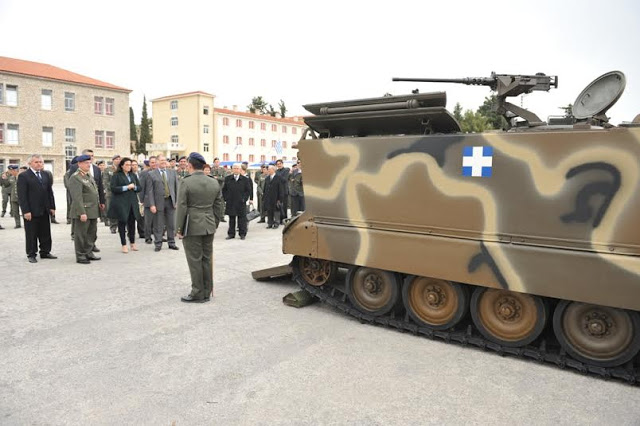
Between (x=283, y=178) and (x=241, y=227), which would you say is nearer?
(x=241, y=227)

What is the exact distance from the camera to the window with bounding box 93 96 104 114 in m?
45.6

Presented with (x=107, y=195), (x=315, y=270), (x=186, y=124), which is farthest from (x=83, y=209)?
(x=186, y=124)

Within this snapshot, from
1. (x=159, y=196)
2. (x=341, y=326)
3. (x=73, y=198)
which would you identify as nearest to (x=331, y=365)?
(x=341, y=326)

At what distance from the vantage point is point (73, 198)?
830 centimetres

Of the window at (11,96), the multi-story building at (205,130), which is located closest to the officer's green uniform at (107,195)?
the window at (11,96)

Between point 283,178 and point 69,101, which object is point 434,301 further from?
point 69,101

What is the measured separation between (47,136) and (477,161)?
1821 inches

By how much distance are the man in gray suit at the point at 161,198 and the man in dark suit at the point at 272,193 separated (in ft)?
11.9

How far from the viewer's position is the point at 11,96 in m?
40.5

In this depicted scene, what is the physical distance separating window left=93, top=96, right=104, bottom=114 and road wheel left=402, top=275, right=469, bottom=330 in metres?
47.2

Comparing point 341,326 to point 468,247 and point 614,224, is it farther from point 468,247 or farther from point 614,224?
point 614,224

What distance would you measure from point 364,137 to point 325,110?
1.93ft

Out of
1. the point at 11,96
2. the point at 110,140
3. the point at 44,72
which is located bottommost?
the point at 110,140

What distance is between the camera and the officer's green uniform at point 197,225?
6.22 metres
